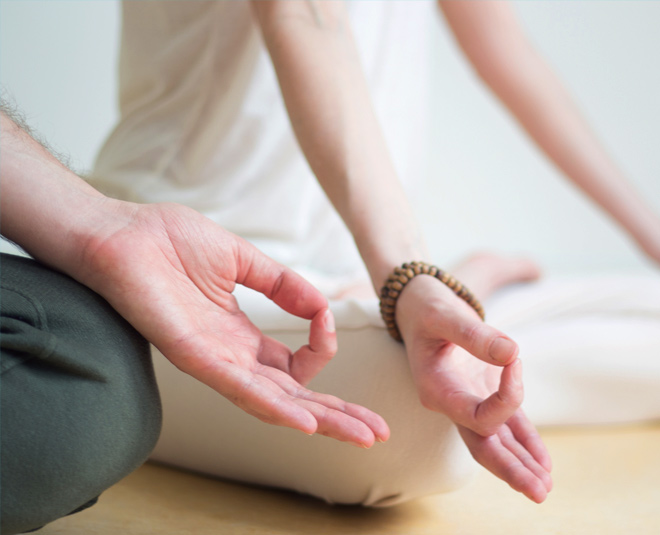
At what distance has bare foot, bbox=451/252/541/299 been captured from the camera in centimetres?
141

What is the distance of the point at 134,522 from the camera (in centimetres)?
74

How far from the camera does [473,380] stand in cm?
71

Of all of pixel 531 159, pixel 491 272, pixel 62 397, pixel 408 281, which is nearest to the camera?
pixel 62 397

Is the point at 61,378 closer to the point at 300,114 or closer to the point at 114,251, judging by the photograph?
the point at 114,251

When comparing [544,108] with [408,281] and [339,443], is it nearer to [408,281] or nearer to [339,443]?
[408,281]

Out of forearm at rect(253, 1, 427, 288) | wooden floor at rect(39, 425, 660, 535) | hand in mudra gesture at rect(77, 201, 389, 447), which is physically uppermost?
forearm at rect(253, 1, 427, 288)

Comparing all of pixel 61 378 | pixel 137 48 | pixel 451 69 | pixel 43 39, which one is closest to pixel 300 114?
pixel 61 378

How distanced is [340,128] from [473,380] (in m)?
0.37

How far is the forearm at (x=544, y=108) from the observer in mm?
1446

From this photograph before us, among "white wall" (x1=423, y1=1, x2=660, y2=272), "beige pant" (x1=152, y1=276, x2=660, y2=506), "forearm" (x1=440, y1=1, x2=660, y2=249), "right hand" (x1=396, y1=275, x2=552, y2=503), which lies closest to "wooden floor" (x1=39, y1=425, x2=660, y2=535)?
"beige pant" (x1=152, y1=276, x2=660, y2=506)

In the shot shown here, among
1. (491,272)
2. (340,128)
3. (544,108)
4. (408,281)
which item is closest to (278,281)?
(408,281)

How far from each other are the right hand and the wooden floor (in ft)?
0.54

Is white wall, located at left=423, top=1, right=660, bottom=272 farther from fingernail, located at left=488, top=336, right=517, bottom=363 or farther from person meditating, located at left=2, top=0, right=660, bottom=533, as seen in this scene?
fingernail, located at left=488, top=336, right=517, bottom=363

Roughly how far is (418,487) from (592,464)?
41 cm
